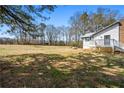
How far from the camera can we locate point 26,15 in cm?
591

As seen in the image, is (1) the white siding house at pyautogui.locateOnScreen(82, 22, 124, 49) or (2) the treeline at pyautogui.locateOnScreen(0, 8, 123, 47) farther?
(1) the white siding house at pyautogui.locateOnScreen(82, 22, 124, 49)

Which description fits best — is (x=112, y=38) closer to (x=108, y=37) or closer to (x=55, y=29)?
(x=108, y=37)

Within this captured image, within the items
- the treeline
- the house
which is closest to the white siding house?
the house

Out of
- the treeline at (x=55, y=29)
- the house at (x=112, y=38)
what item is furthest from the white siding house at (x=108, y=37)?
the treeline at (x=55, y=29)

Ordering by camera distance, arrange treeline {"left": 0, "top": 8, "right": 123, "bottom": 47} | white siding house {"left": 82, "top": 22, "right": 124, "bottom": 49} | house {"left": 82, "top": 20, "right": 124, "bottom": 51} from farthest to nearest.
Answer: white siding house {"left": 82, "top": 22, "right": 124, "bottom": 49} < house {"left": 82, "top": 20, "right": 124, "bottom": 51} < treeline {"left": 0, "top": 8, "right": 123, "bottom": 47}

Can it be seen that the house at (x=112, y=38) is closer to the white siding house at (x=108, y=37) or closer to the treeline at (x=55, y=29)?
the white siding house at (x=108, y=37)

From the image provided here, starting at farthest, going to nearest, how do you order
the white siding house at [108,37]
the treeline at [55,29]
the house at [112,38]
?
the white siding house at [108,37] < the house at [112,38] < the treeline at [55,29]

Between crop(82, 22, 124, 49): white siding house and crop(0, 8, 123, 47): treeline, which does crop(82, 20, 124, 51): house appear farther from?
crop(0, 8, 123, 47): treeline

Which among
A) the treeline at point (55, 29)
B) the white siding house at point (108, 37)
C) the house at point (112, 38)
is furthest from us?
the white siding house at point (108, 37)

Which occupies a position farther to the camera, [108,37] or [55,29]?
[108,37]

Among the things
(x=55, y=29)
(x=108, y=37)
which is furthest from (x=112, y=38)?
(x=55, y=29)
